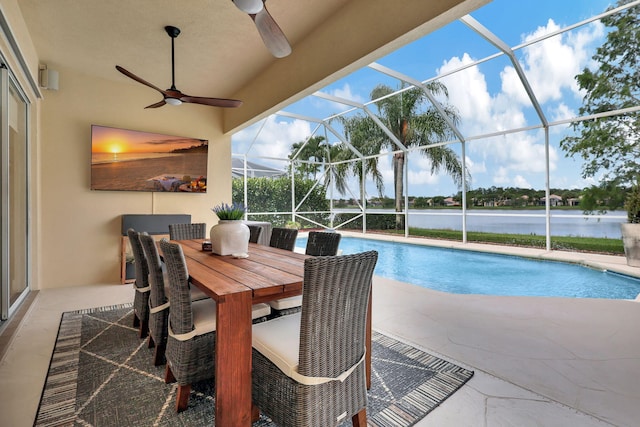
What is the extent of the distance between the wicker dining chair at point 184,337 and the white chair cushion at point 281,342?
0.32 metres


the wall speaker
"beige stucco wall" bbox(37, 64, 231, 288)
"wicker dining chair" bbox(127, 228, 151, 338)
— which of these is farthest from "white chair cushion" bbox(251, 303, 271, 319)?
the wall speaker

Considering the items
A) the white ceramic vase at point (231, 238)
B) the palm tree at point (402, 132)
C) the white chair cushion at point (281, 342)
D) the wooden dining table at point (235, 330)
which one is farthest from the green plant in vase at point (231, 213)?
the palm tree at point (402, 132)

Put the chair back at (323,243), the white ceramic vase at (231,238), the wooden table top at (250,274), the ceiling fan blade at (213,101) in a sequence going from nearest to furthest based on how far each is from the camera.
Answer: the wooden table top at (250,274) → the white ceramic vase at (231,238) → the chair back at (323,243) → the ceiling fan blade at (213,101)

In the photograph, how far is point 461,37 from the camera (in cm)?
584

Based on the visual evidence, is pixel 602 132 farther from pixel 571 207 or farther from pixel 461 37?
pixel 461 37

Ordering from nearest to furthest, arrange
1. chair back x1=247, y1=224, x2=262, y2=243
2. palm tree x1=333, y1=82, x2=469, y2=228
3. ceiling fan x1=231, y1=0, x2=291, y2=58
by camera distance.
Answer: ceiling fan x1=231, y1=0, x2=291, y2=58
chair back x1=247, y1=224, x2=262, y2=243
palm tree x1=333, y1=82, x2=469, y2=228

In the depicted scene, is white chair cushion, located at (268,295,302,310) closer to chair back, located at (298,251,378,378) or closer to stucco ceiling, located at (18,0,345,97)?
chair back, located at (298,251,378,378)

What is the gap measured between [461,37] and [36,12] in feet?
20.6

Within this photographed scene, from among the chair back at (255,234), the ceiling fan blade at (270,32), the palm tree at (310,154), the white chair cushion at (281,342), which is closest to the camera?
the white chair cushion at (281,342)

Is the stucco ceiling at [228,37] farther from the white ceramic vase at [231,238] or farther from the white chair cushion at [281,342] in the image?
the white chair cushion at [281,342]

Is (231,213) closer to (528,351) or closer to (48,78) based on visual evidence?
(528,351)

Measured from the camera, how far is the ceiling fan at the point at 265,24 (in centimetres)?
185

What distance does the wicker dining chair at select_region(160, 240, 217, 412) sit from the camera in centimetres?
156

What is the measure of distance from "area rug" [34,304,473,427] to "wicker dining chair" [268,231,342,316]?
60 centimetres
